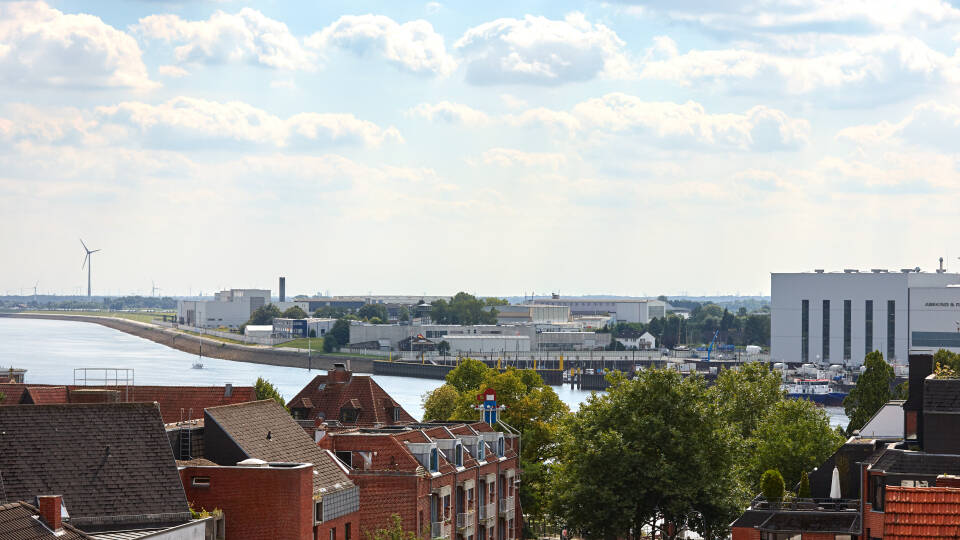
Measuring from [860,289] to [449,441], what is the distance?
147292 millimetres

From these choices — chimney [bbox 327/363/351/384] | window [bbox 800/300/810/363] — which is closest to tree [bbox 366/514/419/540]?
Answer: chimney [bbox 327/363/351/384]

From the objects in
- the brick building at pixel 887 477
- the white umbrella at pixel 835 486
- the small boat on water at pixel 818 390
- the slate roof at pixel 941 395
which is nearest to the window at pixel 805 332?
the small boat on water at pixel 818 390

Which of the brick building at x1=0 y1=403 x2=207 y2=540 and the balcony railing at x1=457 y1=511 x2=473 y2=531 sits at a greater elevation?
the brick building at x1=0 y1=403 x2=207 y2=540

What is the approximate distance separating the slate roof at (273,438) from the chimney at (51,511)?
11924 mm

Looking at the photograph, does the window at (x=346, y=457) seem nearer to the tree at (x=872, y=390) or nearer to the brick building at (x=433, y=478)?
the brick building at (x=433, y=478)

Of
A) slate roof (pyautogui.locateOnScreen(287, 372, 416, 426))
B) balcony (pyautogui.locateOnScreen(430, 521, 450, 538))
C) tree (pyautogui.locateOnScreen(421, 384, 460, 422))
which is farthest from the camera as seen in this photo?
tree (pyautogui.locateOnScreen(421, 384, 460, 422))

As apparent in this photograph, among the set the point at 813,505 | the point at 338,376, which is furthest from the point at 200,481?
the point at 338,376

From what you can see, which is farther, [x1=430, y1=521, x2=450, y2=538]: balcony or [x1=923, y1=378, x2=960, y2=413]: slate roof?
[x1=430, y1=521, x2=450, y2=538]: balcony

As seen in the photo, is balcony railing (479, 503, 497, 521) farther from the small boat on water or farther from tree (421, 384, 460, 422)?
the small boat on water

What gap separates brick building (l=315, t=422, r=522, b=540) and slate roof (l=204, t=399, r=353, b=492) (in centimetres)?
210

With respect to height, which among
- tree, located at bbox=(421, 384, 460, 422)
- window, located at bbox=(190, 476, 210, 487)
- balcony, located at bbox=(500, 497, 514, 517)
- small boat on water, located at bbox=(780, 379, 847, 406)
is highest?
window, located at bbox=(190, 476, 210, 487)

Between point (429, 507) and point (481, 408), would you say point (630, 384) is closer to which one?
point (429, 507)

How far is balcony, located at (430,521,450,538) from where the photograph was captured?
50.8 meters

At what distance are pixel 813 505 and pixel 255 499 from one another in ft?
52.8
